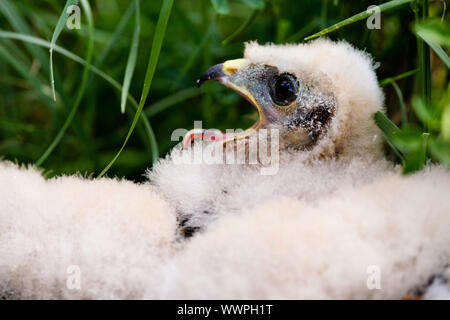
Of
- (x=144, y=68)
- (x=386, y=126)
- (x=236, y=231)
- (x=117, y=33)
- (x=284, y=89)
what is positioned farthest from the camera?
(x=144, y=68)

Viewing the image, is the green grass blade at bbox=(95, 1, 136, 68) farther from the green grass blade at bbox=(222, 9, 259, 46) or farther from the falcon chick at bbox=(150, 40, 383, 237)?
the falcon chick at bbox=(150, 40, 383, 237)

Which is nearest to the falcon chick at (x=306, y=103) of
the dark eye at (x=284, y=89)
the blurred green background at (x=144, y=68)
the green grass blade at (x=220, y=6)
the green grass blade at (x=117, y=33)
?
the dark eye at (x=284, y=89)

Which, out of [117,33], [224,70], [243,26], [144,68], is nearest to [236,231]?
[224,70]

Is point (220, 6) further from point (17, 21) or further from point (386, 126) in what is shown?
point (17, 21)

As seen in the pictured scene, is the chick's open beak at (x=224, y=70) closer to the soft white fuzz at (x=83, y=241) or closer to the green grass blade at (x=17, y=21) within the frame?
the soft white fuzz at (x=83, y=241)

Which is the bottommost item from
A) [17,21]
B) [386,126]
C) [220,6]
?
[386,126]

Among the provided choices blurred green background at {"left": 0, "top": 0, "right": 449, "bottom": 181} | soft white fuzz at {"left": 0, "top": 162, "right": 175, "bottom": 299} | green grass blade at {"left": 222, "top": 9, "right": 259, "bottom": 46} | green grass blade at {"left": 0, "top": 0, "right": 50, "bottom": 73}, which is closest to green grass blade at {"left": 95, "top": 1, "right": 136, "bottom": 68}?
blurred green background at {"left": 0, "top": 0, "right": 449, "bottom": 181}

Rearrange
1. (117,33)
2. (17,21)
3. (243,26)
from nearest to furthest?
(243,26) < (17,21) < (117,33)
